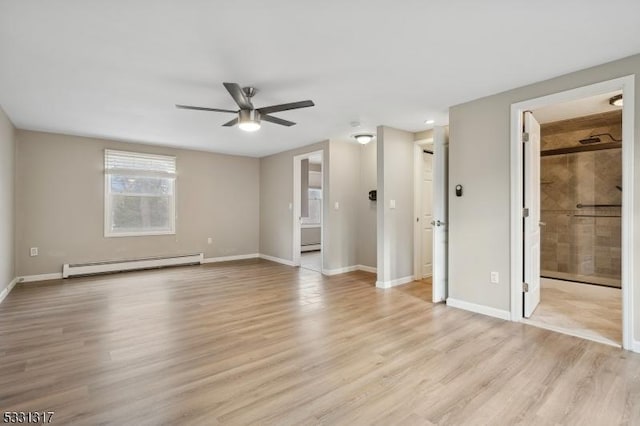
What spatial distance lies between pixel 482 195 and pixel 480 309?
1285 millimetres

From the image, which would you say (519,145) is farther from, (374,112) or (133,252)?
(133,252)

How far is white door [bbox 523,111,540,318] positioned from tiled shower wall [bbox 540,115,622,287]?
2.23 m

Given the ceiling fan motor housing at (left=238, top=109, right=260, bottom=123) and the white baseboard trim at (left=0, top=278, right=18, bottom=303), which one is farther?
the white baseboard trim at (left=0, top=278, right=18, bottom=303)

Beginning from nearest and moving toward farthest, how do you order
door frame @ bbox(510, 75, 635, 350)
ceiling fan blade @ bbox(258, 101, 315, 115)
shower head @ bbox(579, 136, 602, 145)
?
door frame @ bbox(510, 75, 635, 350)
ceiling fan blade @ bbox(258, 101, 315, 115)
shower head @ bbox(579, 136, 602, 145)

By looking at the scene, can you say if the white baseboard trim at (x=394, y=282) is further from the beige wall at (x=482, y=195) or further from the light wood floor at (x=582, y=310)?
the light wood floor at (x=582, y=310)

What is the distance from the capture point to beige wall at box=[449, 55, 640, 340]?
331 centimetres

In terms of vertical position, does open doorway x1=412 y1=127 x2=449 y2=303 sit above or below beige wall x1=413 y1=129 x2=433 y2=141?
below

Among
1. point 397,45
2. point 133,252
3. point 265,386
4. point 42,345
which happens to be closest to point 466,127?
point 397,45

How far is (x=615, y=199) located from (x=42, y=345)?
23.5 feet

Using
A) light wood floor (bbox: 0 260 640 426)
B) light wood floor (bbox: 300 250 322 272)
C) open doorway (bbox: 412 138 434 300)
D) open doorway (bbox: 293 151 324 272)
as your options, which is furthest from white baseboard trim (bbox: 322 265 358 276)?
light wood floor (bbox: 0 260 640 426)

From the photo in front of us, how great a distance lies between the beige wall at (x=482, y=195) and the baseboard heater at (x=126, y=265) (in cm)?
506

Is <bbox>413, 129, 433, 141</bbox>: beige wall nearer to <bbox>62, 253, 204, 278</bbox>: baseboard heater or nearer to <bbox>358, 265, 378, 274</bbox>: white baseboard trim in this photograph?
<bbox>358, 265, 378, 274</bbox>: white baseboard trim

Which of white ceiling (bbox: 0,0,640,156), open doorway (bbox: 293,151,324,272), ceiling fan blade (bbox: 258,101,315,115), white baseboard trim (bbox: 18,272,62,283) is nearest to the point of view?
white ceiling (bbox: 0,0,640,156)

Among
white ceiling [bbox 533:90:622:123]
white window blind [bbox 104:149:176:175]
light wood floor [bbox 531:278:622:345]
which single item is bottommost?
light wood floor [bbox 531:278:622:345]
